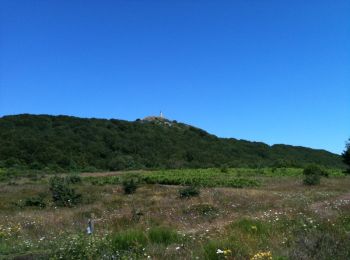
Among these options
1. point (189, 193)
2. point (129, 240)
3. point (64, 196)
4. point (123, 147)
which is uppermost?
point (123, 147)

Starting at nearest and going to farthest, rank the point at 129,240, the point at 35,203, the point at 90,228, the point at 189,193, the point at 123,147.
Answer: the point at 129,240
the point at 90,228
the point at 35,203
the point at 189,193
the point at 123,147

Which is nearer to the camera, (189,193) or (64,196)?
(64,196)

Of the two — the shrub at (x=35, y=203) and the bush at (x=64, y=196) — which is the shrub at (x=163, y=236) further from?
the shrub at (x=35, y=203)

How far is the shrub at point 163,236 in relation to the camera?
9.30 meters

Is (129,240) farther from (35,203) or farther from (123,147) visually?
(123,147)

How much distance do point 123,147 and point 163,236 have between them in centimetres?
7426

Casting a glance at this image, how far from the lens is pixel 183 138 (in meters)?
98.2

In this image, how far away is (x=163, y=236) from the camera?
9523mm

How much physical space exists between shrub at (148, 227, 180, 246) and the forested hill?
52.1 metres

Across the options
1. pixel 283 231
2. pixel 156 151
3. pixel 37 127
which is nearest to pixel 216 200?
pixel 283 231

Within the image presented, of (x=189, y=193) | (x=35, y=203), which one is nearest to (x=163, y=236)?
(x=189, y=193)

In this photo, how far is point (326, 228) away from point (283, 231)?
84cm

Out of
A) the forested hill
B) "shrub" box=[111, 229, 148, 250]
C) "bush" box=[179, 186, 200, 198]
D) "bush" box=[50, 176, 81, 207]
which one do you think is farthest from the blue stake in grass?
the forested hill

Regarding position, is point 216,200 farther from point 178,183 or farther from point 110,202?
point 178,183
